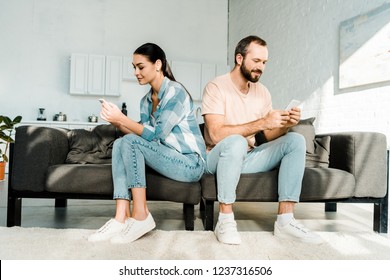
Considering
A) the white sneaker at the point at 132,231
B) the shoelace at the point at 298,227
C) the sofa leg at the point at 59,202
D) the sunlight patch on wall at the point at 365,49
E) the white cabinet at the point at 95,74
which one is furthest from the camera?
the white cabinet at the point at 95,74

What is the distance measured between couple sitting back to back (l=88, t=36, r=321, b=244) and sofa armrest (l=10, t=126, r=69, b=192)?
0.49 meters

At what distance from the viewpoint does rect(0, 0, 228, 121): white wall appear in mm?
5770

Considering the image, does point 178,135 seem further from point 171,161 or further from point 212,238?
point 212,238

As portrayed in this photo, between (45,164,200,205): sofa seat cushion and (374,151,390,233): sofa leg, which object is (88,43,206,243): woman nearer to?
(45,164,200,205): sofa seat cushion

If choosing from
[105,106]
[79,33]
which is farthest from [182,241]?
[79,33]

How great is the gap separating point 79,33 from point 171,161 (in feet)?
16.8

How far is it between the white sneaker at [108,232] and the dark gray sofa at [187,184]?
0.24 metres

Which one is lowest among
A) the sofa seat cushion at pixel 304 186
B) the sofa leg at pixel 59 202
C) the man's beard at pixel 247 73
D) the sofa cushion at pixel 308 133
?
the sofa leg at pixel 59 202

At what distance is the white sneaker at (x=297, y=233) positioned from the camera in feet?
5.61

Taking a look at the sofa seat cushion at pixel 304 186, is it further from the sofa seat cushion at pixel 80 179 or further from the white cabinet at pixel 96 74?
the white cabinet at pixel 96 74

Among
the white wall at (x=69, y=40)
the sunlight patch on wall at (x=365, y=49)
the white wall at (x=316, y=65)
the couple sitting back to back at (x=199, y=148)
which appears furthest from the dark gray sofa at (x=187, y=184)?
the white wall at (x=69, y=40)

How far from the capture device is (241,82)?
201 cm

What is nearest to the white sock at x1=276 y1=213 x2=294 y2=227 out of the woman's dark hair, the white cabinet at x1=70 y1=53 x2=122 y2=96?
the woman's dark hair

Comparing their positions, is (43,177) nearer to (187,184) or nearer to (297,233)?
(187,184)
